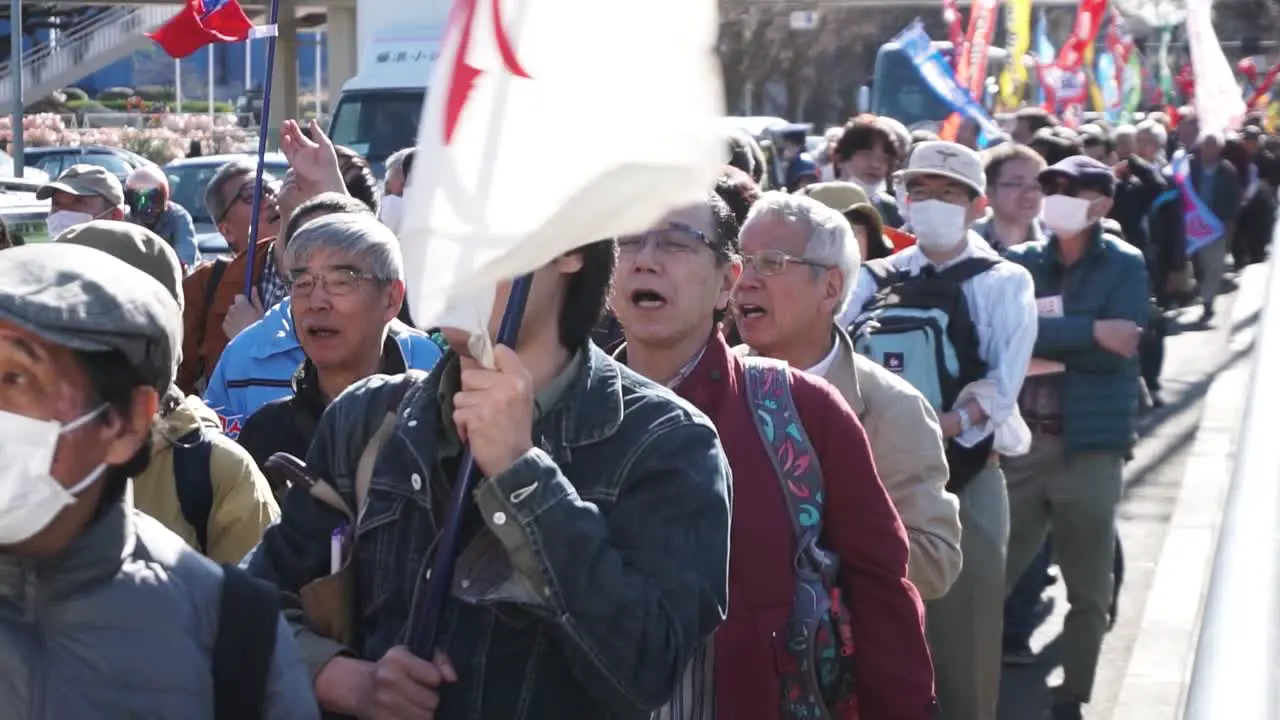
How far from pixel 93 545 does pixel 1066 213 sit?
5.42m

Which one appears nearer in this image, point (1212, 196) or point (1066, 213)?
point (1066, 213)

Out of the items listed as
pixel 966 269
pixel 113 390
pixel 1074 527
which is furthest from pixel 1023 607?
pixel 113 390

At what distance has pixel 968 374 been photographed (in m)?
5.77

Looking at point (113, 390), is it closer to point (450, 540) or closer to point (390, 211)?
point (450, 540)

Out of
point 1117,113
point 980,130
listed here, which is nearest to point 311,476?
point 980,130

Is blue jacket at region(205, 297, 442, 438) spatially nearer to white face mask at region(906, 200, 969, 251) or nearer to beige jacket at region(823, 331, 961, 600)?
beige jacket at region(823, 331, 961, 600)

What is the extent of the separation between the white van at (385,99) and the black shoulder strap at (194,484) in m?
13.5

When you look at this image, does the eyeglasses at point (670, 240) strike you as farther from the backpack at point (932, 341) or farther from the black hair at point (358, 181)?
the black hair at point (358, 181)

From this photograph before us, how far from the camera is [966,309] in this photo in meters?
5.78

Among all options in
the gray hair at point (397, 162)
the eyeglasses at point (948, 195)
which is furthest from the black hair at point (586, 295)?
the gray hair at point (397, 162)

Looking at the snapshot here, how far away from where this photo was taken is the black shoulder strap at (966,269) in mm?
5871

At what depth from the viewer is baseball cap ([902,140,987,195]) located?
21.2ft

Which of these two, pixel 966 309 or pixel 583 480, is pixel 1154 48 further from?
pixel 583 480

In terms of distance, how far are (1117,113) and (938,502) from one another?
98.7 ft
